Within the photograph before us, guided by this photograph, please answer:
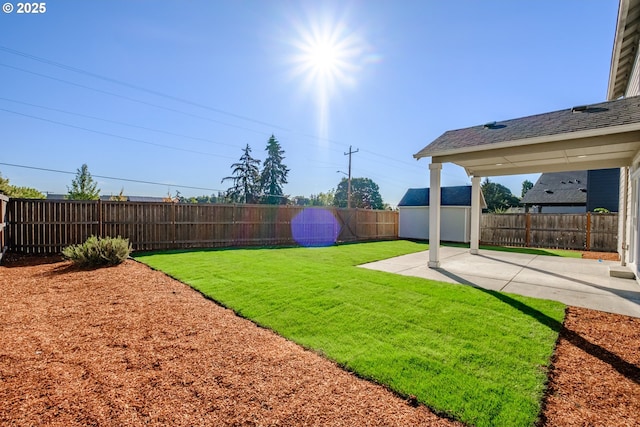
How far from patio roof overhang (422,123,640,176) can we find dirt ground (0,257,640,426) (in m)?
3.44

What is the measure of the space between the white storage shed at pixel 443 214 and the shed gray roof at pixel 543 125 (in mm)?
8086

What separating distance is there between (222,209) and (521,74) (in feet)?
38.0

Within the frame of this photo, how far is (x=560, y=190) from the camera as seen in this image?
67.0 feet

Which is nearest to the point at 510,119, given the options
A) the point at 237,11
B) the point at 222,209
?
the point at 237,11

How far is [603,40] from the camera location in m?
7.98

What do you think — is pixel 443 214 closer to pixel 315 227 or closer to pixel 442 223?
Result: pixel 442 223

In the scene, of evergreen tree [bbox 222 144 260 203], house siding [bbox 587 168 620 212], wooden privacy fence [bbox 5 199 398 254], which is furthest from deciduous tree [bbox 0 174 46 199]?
house siding [bbox 587 168 620 212]

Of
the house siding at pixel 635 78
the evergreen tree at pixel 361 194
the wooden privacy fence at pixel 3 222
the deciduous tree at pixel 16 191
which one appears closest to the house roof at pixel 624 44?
the house siding at pixel 635 78

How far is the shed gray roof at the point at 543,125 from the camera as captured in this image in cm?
540

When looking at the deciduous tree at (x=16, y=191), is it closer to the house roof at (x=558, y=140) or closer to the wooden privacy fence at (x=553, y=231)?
the house roof at (x=558, y=140)

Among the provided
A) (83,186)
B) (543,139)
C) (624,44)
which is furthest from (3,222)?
(83,186)

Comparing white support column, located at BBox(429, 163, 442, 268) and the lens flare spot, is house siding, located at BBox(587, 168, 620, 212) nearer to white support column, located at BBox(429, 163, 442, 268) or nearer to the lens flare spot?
the lens flare spot

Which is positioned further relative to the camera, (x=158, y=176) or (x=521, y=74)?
(x=158, y=176)

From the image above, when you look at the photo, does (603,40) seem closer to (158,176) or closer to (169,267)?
(169,267)
